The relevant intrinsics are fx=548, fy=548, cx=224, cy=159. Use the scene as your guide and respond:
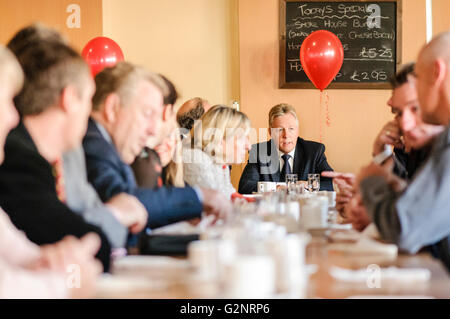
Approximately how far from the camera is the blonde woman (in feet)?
8.70

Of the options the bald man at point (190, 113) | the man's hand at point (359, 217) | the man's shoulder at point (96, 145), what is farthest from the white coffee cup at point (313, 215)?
the bald man at point (190, 113)

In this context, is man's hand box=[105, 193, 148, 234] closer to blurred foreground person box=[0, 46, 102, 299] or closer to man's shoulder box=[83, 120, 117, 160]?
man's shoulder box=[83, 120, 117, 160]

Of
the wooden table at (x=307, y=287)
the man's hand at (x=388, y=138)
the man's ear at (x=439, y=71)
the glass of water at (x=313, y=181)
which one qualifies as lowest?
the glass of water at (x=313, y=181)

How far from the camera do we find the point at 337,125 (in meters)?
4.71

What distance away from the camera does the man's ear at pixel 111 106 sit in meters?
1.48

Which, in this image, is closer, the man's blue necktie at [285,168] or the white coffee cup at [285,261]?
the white coffee cup at [285,261]

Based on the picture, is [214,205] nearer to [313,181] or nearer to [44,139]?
[44,139]

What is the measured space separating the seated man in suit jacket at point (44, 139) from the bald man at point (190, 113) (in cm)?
239

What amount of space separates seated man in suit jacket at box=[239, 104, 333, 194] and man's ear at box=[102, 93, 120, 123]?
247 cm

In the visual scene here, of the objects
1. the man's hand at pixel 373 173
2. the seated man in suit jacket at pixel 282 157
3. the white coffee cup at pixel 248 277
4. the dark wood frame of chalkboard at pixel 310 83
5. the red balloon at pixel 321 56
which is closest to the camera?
the white coffee cup at pixel 248 277

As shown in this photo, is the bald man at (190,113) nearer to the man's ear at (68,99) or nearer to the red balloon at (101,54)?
the red balloon at (101,54)

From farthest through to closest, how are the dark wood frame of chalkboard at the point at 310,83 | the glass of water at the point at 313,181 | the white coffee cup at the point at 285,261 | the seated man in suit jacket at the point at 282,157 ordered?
the dark wood frame of chalkboard at the point at 310,83 < the seated man in suit jacket at the point at 282,157 < the glass of water at the point at 313,181 < the white coffee cup at the point at 285,261

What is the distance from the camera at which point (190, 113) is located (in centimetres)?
368
